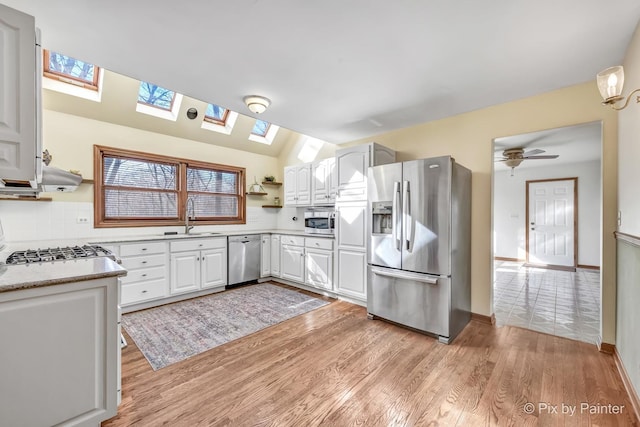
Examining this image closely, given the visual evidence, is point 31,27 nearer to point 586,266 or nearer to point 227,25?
point 227,25

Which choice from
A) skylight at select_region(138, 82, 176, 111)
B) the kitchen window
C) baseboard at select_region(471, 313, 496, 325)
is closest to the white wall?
baseboard at select_region(471, 313, 496, 325)

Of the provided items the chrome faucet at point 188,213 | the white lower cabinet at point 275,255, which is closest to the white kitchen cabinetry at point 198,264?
the chrome faucet at point 188,213

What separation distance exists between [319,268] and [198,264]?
1831mm

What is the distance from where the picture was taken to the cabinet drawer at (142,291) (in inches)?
133

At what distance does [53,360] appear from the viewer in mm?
1427

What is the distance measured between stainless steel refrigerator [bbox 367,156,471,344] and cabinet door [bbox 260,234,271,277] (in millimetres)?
2287

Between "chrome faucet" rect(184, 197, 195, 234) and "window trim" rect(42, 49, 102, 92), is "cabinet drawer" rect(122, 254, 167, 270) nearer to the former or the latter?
"chrome faucet" rect(184, 197, 195, 234)

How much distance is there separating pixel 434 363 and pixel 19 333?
275 cm

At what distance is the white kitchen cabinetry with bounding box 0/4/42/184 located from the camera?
138cm

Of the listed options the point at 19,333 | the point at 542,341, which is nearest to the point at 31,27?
the point at 19,333

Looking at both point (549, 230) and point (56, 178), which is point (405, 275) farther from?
point (549, 230)

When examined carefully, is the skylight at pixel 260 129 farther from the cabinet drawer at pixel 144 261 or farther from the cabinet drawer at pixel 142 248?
the cabinet drawer at pixel 144 261

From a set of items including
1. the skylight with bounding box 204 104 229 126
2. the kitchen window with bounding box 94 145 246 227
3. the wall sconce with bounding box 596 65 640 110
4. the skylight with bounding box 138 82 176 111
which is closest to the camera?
the wall sconce with bounding box 596 65 640 110

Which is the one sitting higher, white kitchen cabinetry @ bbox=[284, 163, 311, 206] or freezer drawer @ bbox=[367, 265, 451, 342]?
white kitchen cabinetry @ bbox=[284, 163, 311, 206]
